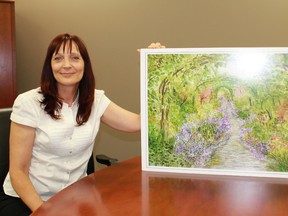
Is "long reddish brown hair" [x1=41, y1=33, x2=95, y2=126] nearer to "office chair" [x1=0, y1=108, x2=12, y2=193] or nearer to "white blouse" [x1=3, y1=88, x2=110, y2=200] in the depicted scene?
"white blouse" [x1=3, y1=88, x2=110, y2=200]

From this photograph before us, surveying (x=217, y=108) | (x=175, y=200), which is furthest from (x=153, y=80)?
(x=175, y=200)

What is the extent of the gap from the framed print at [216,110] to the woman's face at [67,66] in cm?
37

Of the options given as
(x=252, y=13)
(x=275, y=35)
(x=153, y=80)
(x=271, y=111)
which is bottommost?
(x=271, y=111)

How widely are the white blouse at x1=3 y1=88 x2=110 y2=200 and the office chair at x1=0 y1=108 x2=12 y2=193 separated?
7 cm

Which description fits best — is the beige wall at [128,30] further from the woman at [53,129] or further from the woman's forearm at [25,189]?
the woman's forearm at [25,189]

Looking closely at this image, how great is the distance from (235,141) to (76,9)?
245 cm

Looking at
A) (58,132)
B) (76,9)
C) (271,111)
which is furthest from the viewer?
(76,9)

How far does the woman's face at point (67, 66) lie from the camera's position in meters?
1.70

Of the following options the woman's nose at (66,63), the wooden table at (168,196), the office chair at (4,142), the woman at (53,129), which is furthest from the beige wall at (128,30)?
the wooden table at (168,196)

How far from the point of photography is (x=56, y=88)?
176 cm

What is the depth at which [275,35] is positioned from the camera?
2.88 meters

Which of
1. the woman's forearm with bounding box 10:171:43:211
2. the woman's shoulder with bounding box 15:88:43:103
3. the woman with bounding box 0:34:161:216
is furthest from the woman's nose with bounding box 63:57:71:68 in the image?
the woman's forearm with bounding box 10:171:43:211

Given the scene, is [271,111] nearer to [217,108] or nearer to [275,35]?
[217,108]

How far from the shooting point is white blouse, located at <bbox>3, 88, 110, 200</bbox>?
1608 millimetres
